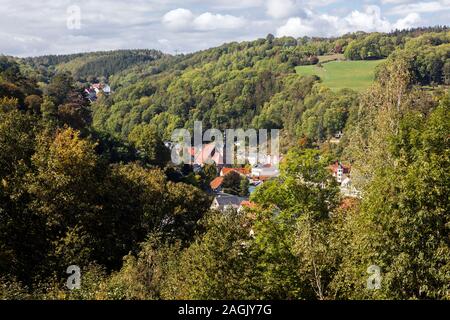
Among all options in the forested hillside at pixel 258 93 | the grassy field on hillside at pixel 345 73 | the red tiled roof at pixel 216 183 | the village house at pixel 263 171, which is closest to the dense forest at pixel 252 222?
the red tiled roof at pixel 216 183

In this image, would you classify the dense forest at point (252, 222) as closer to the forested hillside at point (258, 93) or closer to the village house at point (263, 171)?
the village house at point (263, 171)

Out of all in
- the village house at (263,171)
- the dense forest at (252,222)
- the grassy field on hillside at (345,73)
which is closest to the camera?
the dense forest at (252,222)

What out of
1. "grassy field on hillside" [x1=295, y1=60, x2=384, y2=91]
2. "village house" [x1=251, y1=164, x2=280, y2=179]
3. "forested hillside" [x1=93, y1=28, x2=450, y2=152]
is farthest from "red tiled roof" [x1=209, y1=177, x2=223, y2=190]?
"grassy field on hillside" [x1=295, y1=60, x2=384, y2=91]

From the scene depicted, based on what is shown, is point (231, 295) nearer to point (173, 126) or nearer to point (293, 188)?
point (293, 188)

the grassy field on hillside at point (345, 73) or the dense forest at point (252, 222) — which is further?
the grassy field on hillside at point (345, 73)

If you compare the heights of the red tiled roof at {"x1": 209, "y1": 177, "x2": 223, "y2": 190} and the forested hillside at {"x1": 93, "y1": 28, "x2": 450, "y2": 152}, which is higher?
the forested hillside at {"x1": 93, "y1": 28, "x2": 450, "y2": 152}

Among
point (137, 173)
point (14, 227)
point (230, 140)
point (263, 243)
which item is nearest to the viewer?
point (263, 243)

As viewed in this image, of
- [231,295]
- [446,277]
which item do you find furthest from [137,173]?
[446,277]

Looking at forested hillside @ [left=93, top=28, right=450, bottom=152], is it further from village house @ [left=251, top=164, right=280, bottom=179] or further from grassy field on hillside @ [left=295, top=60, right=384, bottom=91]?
village house @ [left=251, top=164, right=280, bottom=179]

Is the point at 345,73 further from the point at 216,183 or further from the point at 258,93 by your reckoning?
the point at 216,183
